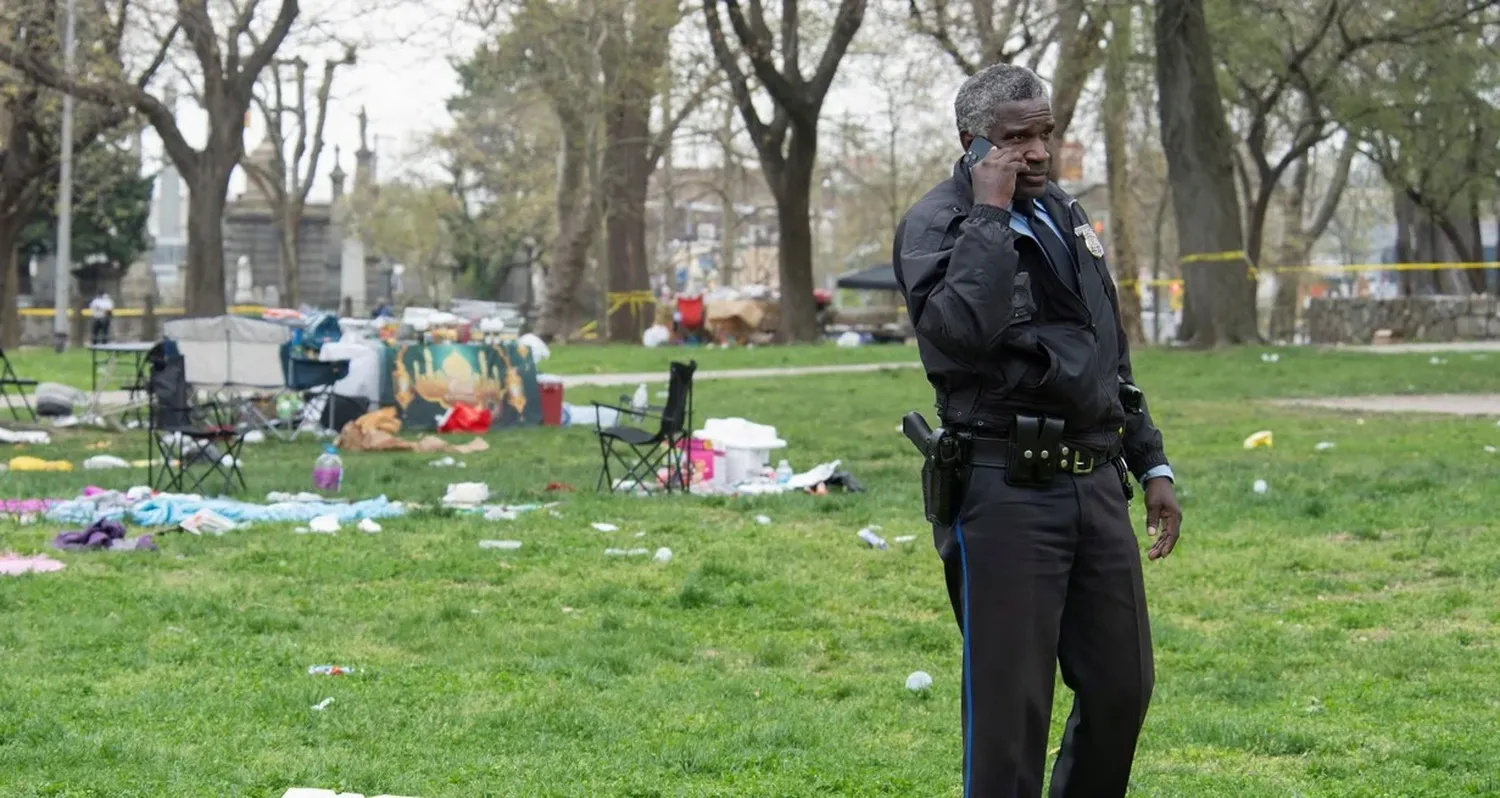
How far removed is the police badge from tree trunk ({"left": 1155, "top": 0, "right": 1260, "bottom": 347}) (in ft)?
72.6

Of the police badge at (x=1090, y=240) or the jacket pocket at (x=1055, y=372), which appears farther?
A: the police badge at (x=1090, y=240)

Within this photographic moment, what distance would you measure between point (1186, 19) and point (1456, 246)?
2159cm

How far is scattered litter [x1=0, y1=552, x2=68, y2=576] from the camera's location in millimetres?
9109

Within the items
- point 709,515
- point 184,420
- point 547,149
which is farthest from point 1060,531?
point 547,149

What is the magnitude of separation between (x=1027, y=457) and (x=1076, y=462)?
139mm

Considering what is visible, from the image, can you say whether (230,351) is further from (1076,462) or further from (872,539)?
(1076,462)

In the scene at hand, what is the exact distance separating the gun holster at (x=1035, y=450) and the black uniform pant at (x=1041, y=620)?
0.04 m

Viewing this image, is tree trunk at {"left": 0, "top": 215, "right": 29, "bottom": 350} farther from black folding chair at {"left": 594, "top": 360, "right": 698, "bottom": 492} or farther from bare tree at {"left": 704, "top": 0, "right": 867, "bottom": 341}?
black folding chair at {"left": 594, "top": 360, "right": 698, "bottom": 492}

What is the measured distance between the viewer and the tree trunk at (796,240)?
33375 millimetres

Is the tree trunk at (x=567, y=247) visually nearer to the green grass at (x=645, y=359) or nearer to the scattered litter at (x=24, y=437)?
the green grass at (x=645, y=359)

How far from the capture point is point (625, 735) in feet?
20.0

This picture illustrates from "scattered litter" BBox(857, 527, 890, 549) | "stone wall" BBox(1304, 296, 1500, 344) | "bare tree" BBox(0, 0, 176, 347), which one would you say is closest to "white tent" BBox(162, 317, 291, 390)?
"scattered litter" BBox(857, 527, 890, 549)

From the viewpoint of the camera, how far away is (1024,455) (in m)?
3.94

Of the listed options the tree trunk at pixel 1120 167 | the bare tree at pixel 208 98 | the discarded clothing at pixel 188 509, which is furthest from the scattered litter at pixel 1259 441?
the bare tree at pixel 208 98
